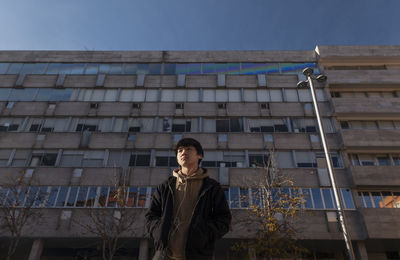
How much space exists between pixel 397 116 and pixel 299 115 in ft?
25.7

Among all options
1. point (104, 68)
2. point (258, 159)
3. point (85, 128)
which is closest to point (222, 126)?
point (258, 159)

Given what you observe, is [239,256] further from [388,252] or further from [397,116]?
[397,116]

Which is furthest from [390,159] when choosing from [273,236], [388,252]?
[273,236]

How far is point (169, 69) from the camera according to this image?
22844 millimetres

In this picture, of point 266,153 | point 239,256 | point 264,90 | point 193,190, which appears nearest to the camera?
point 193,190

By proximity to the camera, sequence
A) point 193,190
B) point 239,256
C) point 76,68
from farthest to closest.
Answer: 1. point 76,68
2. point 239,256
3. point 193,190

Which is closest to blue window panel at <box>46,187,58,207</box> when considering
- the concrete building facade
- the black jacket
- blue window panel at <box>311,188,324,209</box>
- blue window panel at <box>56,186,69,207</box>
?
the concrete building facade

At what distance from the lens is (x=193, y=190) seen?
3160mm

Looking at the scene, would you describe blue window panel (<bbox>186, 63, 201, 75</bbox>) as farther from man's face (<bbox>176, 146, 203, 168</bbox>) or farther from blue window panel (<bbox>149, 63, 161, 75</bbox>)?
man's face (<bbox>176, 146, 203, 168</bbox>)

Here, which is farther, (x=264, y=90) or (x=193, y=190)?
(x=264, y=90)

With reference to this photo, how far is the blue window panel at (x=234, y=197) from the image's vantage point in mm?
16297

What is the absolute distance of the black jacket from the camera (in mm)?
2668

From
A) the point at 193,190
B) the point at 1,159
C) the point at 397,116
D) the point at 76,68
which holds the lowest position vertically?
the point at 193,190

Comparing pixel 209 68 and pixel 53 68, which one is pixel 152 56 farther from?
pixel 53 68
